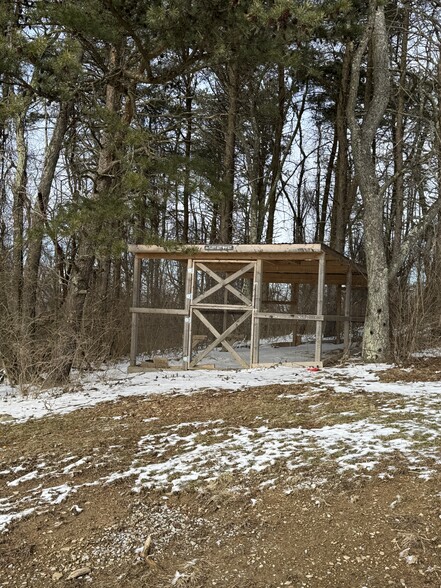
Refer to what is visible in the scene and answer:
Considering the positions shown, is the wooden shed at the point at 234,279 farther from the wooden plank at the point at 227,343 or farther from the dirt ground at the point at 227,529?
the dirt ground at the point at 227,529

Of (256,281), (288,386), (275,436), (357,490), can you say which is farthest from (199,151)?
(357,490)

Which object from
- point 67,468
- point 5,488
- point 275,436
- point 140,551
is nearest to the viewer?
point 140,551

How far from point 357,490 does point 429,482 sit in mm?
498

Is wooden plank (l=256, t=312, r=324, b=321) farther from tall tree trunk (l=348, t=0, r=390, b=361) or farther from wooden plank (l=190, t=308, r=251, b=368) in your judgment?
tall tree trunk (l=348, t=0, r=390, b=361)

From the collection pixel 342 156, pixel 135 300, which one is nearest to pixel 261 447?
pixel 135 300

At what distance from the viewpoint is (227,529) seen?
3234 millimetres

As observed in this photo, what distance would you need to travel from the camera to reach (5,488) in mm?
4168

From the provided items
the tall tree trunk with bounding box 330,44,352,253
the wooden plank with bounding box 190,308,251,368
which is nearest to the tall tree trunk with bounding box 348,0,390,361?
the wooden plank with bounding box 190,308,251,368

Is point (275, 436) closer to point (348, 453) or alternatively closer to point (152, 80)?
point (348, 453)

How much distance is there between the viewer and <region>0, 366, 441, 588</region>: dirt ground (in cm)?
277

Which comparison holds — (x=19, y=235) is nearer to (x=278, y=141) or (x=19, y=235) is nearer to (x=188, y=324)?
(x=188, y=324)

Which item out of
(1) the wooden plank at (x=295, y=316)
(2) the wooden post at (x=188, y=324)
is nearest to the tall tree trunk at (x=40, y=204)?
(2) the wooden post at (x=188, y=324)

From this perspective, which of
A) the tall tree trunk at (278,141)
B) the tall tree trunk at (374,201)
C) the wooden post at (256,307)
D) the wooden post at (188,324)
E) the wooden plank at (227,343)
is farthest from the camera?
the tall tree trunk at (278,141)

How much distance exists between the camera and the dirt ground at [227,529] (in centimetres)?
277
